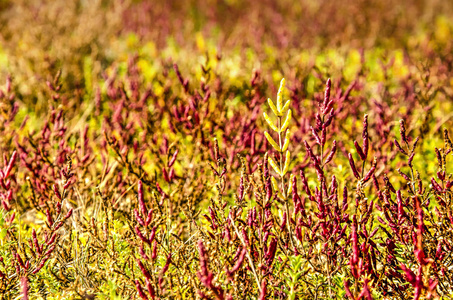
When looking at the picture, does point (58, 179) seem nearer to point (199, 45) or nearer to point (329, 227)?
point (329, 227)

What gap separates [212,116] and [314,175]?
0.78 metres

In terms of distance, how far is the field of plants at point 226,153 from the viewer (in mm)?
1702

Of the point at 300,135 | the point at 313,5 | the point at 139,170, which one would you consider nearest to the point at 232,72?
the point at 300,135

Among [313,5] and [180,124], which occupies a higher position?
[313,5]

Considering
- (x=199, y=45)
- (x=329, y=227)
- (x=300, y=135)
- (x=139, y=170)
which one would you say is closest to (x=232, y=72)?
(x=199, y=45)

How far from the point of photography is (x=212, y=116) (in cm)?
297

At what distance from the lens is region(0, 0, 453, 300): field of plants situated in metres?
1.70

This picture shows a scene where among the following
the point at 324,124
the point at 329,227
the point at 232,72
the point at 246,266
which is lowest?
the point at 246,266

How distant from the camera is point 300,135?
3123 millimetres

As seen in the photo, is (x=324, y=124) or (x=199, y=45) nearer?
(x=324, y=124)

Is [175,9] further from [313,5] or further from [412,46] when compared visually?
[412,46]

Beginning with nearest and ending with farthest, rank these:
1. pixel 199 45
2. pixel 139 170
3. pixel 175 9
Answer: pixel 139 170
pixel 199 45
pixel 175 9

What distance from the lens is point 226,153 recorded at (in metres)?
2.88

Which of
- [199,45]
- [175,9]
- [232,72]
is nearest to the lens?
[232,72]
